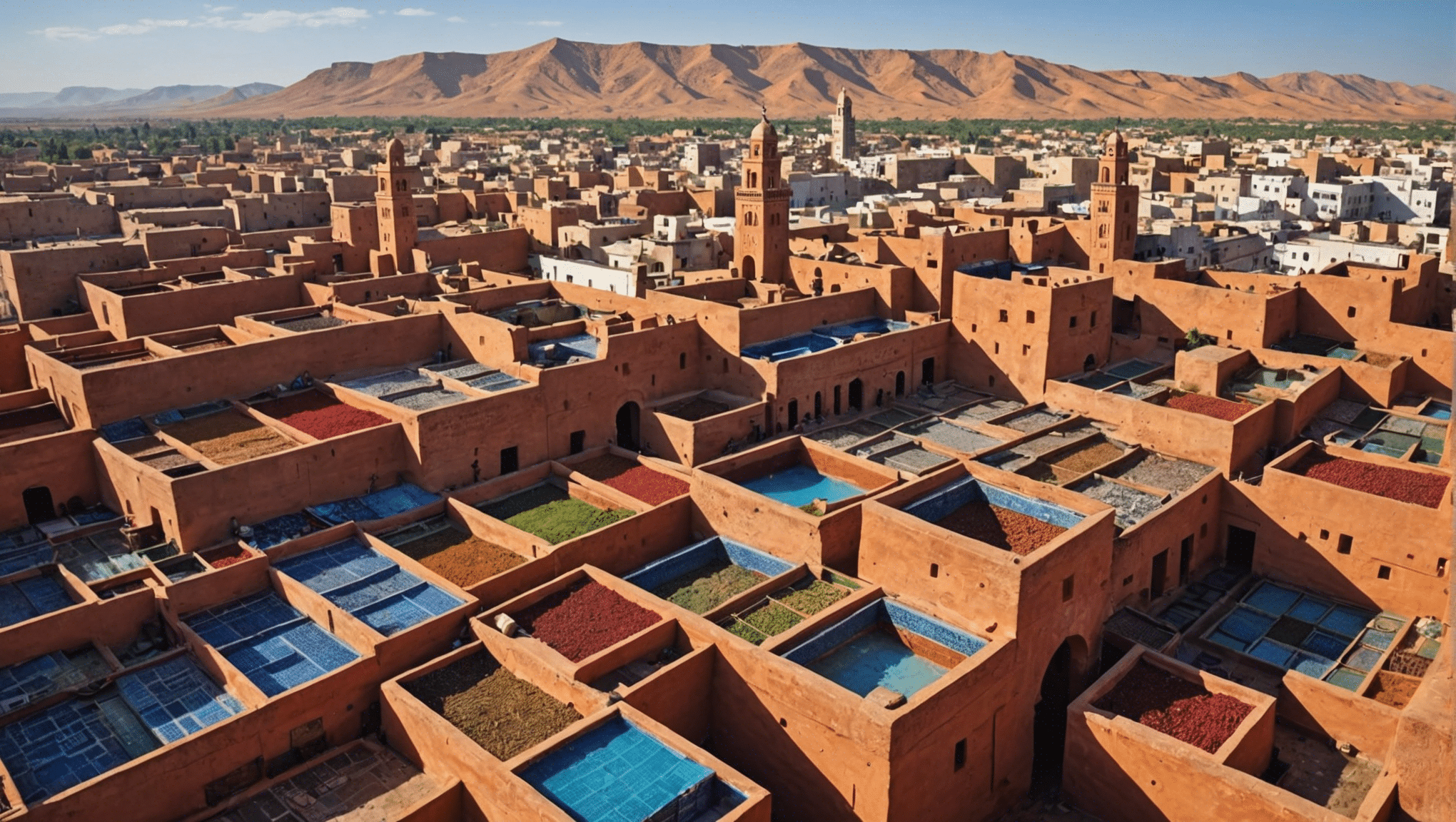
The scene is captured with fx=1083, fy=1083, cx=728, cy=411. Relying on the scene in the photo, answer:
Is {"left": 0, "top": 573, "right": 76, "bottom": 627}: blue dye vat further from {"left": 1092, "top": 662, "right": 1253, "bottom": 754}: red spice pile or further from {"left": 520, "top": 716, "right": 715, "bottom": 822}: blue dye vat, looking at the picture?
{"left": 1092, "top": 662, "right": 1253, "bottom": 754}: red spice pile

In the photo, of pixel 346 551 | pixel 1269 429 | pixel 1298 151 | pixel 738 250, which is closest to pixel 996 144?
pixel 1298 151

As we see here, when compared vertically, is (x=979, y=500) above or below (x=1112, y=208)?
below

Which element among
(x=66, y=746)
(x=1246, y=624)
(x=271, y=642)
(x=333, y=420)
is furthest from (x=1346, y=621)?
(x=66, y=746)

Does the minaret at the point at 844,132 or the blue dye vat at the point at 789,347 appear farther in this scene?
the minaret at the point at 844,132

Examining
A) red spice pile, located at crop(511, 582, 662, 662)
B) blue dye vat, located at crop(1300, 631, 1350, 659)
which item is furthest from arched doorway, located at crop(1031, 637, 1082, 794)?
red spice pile, located at crop(511, 582, 662, 662)

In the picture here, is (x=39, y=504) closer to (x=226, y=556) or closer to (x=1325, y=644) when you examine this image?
(x=226, y=556)

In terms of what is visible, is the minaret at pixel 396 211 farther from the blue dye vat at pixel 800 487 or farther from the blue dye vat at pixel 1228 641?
the blue dye vat at pixel 1228 641

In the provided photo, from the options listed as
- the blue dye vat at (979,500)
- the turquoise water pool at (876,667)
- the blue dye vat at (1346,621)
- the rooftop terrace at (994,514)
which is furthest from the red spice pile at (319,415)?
the blue dye vat at (1346,621)
